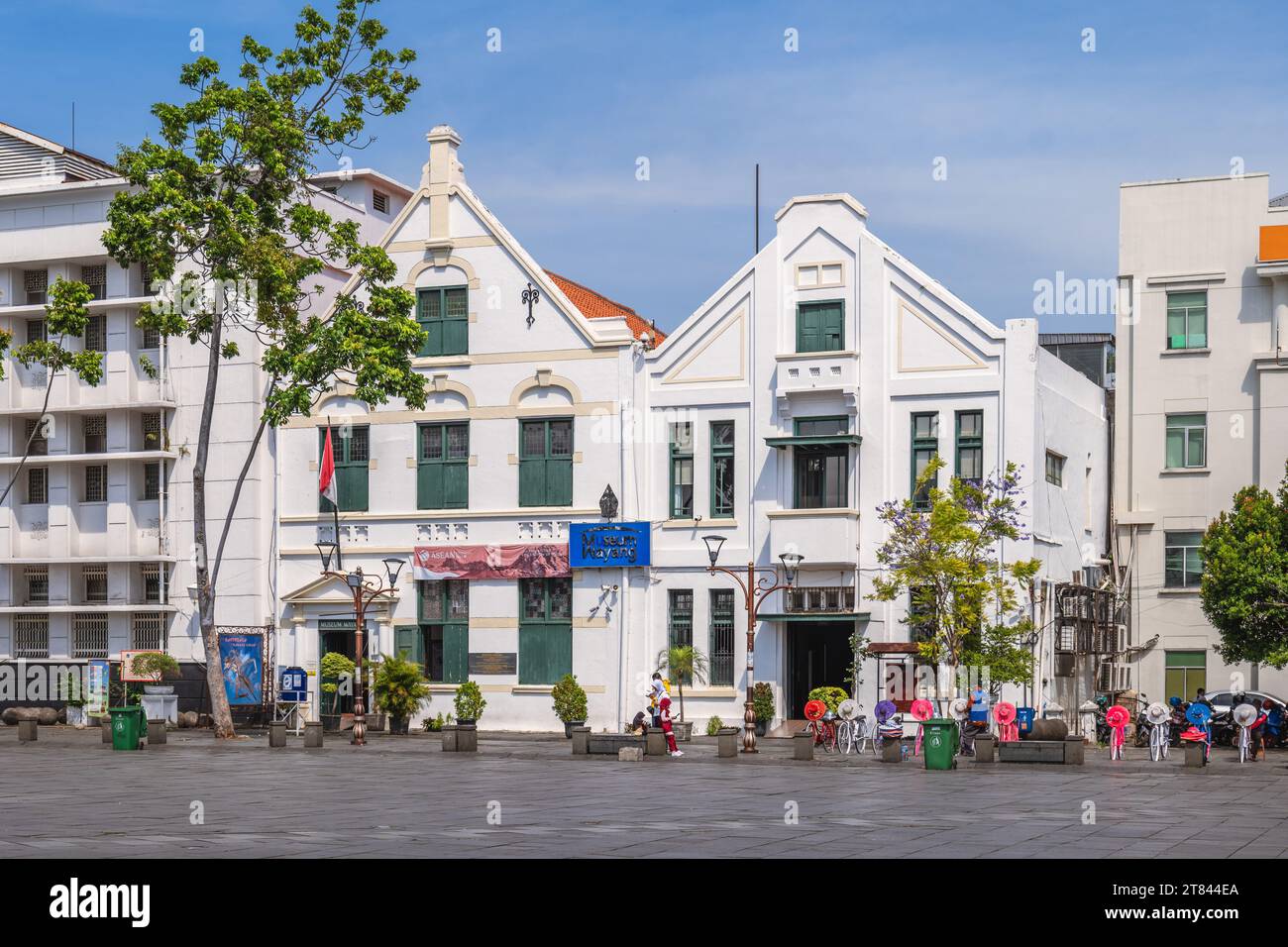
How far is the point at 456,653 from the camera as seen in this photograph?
4400 centimetres

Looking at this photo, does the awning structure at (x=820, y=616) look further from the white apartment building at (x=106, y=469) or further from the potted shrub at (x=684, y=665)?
the white apartment building at (x=106, y=469)

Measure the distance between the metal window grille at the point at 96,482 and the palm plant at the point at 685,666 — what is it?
706 inches

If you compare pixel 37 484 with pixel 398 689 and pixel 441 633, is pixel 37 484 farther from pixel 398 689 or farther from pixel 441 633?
pixel 398 689

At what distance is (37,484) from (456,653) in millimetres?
14737

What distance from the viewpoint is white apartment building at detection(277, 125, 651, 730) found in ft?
141

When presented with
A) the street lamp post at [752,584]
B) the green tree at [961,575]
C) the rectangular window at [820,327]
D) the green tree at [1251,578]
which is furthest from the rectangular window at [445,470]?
the green tree at [1251,578]

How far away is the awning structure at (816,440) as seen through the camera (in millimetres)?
40281

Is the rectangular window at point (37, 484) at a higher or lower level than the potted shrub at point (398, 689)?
higher

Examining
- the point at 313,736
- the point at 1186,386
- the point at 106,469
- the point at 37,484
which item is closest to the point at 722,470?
the point at 313,736

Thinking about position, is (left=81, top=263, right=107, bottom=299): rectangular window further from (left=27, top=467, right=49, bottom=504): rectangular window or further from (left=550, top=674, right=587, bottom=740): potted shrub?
(left=550, top=674, right=587, bottom=740): potted shrub
